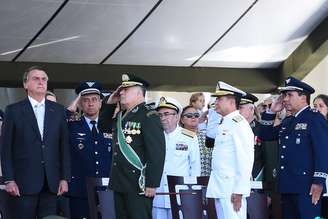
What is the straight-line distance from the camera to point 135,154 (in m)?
6.77

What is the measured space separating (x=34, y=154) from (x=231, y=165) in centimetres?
147

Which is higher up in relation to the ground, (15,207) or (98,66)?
(98,66)

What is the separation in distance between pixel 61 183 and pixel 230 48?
451cm

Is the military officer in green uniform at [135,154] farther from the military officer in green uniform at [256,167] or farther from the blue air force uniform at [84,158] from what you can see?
the military officer in green uniform at [256,167]

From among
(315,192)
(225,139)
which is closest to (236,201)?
(225,139)

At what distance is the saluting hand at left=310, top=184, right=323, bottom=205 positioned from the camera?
7.32 m

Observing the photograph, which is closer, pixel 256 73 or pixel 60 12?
pixel 60 12

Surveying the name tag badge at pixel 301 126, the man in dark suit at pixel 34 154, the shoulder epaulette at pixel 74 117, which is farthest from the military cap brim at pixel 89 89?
the name tag badge at pixel 301 126

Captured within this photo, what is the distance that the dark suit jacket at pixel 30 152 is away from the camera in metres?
6.89

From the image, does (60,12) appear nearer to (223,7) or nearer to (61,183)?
(223,7)

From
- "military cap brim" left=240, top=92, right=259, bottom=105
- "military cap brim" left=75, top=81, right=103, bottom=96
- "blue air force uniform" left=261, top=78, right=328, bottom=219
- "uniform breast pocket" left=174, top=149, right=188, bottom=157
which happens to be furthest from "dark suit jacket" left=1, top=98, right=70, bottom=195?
"military cap brim" left=240, top=92, right=259, bottom=105

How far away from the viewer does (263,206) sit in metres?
8.38

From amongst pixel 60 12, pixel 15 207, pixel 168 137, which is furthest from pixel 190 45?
pixel 15 207

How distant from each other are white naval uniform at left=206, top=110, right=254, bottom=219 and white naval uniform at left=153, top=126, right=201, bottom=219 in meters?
0.99
